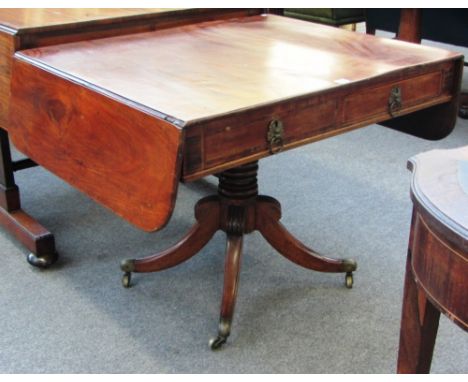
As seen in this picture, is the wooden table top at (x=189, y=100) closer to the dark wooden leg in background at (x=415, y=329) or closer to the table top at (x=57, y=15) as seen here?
the table top at (x=57, y=15)

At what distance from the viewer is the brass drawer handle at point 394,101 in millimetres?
1585

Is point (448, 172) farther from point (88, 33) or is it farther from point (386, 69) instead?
point (88, 33)

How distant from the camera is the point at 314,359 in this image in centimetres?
170

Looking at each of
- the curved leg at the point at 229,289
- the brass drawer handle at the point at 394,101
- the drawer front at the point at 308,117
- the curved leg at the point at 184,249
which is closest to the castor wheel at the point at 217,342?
the curved leg at the point at 229,289

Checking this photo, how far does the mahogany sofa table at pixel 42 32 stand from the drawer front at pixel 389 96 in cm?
67

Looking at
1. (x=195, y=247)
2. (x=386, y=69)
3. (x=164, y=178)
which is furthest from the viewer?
(x=195, y=247)

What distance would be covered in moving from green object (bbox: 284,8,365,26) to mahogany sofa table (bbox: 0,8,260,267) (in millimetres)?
1796

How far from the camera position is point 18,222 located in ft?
7.07

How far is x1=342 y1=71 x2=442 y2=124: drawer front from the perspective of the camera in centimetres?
153

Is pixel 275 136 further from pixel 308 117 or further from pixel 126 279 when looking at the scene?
pixel 126 279

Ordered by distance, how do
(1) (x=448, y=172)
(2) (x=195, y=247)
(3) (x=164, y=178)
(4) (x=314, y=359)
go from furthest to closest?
1. (2) (x=195, y=247)
2. (4) (x=314, y=359)
3. (3) (x=164, y=178)
4. (1) (x=448, y=172)

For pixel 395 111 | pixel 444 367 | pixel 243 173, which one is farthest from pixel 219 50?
pixel 444 367
